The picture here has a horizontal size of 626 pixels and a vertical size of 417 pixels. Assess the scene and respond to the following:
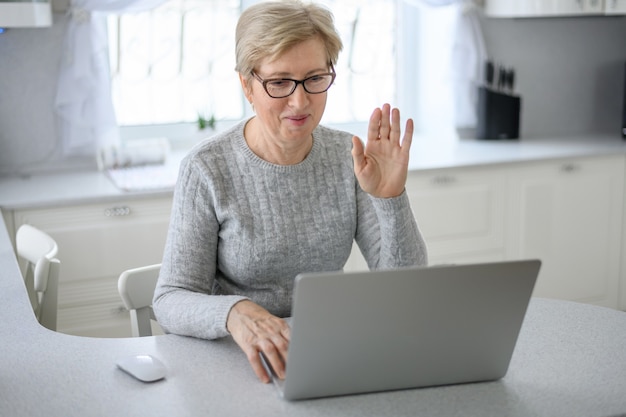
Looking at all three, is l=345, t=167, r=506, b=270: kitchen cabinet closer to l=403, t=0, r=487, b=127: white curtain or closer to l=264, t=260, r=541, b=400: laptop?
l=403, t=0, r=487, b=127: white curtain

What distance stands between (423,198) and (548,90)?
1173mm

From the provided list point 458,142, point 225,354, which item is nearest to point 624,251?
point 458,142

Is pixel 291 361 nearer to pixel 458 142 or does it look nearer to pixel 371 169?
pixel 371 169

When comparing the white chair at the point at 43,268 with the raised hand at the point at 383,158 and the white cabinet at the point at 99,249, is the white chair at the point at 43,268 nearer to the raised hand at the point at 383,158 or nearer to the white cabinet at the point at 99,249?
the white cabinet at the point at 99,249

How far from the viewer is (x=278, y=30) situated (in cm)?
162

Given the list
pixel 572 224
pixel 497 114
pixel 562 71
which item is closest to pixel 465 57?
pixel 497 114

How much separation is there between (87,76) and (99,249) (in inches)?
28.3

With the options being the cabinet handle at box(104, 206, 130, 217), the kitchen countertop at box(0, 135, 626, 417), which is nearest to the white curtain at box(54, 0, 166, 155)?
the cabinet handle at box(104, 206, 130, 217)

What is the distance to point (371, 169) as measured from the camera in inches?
64.0

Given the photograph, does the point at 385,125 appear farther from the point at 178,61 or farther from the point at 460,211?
the point at 178,61

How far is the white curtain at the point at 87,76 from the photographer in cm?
314

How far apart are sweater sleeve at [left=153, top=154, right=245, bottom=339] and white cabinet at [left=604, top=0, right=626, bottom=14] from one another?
2.47 meters

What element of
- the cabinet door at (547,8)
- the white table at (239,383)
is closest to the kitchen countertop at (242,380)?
the white table at (239,383)

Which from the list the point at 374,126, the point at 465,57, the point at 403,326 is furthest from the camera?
the point at 465,57
